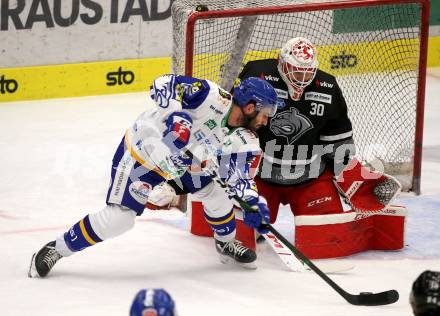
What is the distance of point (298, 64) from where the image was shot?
204 inches

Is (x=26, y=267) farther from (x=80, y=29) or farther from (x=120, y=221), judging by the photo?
(x=80, y=29)

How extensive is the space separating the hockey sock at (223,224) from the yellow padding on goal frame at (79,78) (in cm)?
354

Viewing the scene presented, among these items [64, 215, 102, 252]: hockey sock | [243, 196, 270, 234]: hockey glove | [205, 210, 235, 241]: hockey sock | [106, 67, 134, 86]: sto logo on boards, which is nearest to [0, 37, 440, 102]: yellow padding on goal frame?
[106, 67, 134, 86]: sto logo on boards

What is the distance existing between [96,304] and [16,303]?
0.34m

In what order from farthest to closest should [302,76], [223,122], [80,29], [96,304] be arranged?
1. [80,29]
2. [302,76]
3. [223,122]
4. [96,304]

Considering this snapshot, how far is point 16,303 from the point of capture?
177 inches

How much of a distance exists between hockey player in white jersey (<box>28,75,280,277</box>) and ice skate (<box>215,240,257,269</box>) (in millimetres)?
432

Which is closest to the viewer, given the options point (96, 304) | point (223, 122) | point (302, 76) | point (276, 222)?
point (96, 304)

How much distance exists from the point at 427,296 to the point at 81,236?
2267 millimetres

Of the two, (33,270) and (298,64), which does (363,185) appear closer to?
(298,64)

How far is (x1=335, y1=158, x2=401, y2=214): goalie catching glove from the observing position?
552 centimetres

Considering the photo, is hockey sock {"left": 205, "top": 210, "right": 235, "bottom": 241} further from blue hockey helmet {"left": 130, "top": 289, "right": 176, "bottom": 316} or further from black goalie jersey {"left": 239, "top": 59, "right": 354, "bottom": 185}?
blue hockey helmet {"left": 130, "top": 289, "right": 176, "bottom": 316}

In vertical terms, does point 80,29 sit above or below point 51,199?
above

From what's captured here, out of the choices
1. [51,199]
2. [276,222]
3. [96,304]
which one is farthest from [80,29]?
[96,304]
